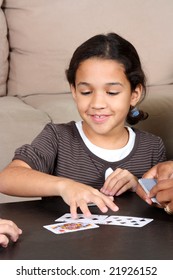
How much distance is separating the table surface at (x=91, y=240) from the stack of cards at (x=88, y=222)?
0.06 feet

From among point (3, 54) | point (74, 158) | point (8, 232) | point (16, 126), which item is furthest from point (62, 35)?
point (8, 232)

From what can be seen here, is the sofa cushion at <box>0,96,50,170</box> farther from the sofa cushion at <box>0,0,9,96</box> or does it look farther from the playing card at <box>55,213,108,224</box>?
the playing card at <box>55,213,108,224</box>

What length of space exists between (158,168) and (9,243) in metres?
0.67

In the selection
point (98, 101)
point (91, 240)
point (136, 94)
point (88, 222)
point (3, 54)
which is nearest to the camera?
point (91, 240)

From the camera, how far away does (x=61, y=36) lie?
11.3 ft

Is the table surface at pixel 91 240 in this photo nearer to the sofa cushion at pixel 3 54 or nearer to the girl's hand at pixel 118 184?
the girl's hand at pixel 118 184

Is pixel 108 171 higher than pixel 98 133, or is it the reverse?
pixel 98 133

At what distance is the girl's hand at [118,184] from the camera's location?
1676mm

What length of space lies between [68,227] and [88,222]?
0.21 ft

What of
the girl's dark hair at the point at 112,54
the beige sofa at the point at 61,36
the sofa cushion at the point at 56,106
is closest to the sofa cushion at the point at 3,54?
the beige sofa at the point at 61,36

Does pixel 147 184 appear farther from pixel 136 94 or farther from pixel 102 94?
pixel 136 94

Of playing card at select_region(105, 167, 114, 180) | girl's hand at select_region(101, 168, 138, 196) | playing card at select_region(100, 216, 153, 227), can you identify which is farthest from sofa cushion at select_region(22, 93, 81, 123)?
playing card at select_region(100, 216, 153, 227)

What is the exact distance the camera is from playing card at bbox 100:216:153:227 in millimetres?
1334
